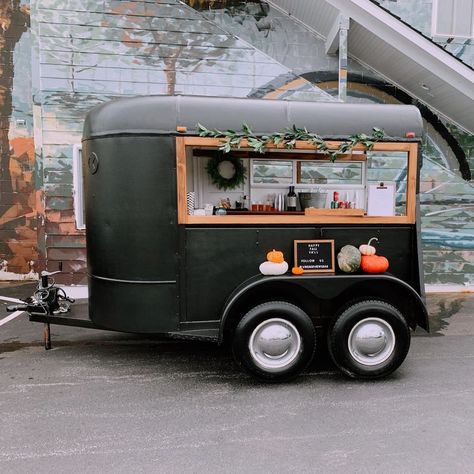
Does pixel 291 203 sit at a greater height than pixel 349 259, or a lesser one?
greater

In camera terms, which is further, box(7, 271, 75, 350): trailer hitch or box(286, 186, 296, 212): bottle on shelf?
box(286, 186, 296, 212): bottle on shelf

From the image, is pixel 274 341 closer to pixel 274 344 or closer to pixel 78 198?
pixel 274 344

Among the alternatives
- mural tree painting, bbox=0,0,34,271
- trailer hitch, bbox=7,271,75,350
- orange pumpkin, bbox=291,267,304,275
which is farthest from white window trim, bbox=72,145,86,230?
mural tree painting, bbox=0,0,34,271

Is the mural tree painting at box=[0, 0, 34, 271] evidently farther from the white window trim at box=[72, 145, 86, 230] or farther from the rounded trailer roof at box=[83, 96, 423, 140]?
the rounded trailer roof at box=[83, 96, 423, 140]

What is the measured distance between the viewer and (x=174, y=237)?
4348 millimetres

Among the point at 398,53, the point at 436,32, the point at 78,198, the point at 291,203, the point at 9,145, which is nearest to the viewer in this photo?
the point at 291,203

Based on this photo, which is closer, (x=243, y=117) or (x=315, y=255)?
(x=243, y=117)

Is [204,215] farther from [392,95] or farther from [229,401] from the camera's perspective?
[392,95]

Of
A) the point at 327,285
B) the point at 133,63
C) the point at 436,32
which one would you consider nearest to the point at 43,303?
the point at 327,285

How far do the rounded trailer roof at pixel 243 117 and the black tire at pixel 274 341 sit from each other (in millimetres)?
1787

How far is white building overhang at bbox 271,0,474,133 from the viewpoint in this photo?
7215mm

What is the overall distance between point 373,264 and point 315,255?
23.0 inches

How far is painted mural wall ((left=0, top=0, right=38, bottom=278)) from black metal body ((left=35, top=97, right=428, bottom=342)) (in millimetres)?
5227

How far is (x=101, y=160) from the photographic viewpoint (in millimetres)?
4387
